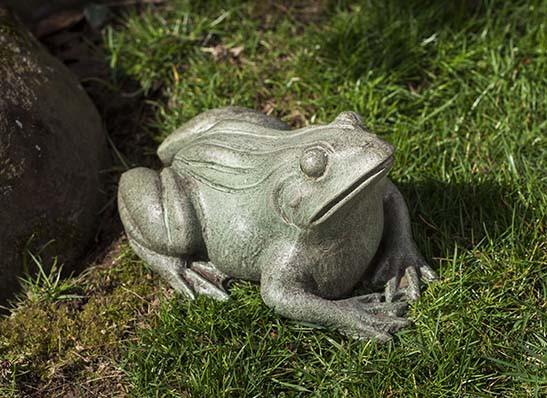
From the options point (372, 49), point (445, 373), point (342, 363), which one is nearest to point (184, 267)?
point (342, 363)

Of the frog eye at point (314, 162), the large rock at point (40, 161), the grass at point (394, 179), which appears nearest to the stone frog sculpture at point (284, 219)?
the frog eye at point (314, 162)

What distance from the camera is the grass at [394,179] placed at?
3.95m

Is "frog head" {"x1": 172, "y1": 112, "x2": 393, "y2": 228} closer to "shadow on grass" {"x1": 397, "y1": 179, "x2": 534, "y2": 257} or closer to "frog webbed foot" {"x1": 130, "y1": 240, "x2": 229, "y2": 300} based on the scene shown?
"frog webbed foot" {"x1": 130, "y1": 240, "x2": 229, "y2": 300}

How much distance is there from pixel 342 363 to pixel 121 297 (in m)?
1.34

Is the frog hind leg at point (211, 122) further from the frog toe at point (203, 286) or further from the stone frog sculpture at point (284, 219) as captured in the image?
the frog toe at point (203, 286)

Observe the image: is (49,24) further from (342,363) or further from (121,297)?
(342,363)

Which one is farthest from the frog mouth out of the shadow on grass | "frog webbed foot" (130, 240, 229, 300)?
the shadow on grass

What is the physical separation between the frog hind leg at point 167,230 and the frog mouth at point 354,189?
781 millimetres

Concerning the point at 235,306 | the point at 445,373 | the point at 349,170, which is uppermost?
the point at 349,170

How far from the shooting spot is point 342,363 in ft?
13.1

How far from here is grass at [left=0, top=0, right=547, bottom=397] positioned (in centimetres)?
395

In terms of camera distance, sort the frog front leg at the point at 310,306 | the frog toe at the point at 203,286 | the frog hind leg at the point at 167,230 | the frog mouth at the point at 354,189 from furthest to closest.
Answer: the frog toe at the point at 203,286, the frog hind leg at the point at 167,230, the frog front leg at the point at 310,306, the frog mouth at the point at 354,189

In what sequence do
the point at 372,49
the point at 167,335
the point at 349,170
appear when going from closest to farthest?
the point at 349,170, the point at 167,335, the point at 372,49

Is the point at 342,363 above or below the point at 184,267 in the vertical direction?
below
